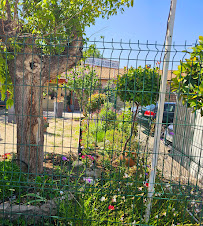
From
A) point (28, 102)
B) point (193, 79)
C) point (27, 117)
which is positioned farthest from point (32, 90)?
point (193, 79)

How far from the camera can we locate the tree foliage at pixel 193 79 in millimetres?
2531

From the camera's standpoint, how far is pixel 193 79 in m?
2.64

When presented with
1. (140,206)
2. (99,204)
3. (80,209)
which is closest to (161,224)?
(140,206)

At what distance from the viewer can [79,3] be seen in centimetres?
412

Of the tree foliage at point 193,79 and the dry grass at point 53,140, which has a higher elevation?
the tree foliage at point 193,79

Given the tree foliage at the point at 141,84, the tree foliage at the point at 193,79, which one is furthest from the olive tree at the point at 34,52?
the tree foliage at the point at 193,79

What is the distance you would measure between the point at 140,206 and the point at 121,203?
0.88 feet

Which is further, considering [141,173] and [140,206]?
[141,173]

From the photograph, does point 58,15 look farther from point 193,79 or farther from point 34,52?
point 193,79

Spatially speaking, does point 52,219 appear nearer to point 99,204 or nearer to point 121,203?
point 99,204

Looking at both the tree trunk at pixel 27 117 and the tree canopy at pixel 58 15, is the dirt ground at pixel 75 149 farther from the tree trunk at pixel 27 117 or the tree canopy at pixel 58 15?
the tree canopy at pixel 58 15

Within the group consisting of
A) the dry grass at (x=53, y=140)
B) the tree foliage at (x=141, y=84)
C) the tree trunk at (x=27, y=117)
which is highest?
the tree foliage at (x=141, y=84)

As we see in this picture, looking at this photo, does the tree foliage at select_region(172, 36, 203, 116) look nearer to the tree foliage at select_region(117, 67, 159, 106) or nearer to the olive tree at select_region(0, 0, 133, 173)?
the tree foliage at select_region(117, 67, 159, 106)

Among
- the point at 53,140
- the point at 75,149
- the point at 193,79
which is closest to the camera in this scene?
the point at 193,79
